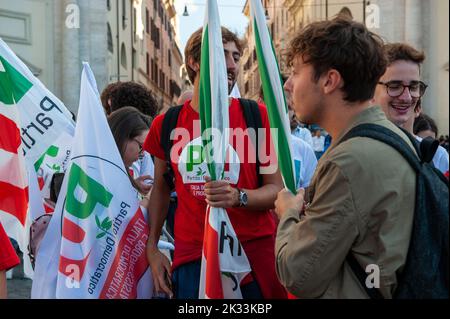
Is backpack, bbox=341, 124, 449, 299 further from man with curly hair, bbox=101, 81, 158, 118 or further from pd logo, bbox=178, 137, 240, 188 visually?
man with curly hair, bbox=101, 81, 158, 118

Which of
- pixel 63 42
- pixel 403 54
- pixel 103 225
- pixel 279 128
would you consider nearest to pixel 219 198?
pixel 279 128

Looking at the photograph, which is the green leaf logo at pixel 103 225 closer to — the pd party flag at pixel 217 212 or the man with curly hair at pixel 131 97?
the pd party flag at pixel 217 212

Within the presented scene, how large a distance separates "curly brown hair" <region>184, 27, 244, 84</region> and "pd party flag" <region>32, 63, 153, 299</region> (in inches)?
18.8

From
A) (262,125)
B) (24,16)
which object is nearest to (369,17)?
(24,16)

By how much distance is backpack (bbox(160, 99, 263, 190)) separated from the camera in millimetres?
2744

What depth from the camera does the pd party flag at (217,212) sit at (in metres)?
2.51

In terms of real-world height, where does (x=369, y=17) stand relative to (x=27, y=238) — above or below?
above

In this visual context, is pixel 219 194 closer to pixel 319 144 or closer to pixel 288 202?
pixel 288 202

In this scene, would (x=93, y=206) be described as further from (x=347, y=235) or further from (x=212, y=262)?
(x=347, y=235)

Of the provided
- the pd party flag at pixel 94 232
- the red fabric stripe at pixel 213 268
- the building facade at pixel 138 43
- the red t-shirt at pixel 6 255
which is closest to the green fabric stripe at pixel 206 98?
the red fabric stripe at pixel 213 268

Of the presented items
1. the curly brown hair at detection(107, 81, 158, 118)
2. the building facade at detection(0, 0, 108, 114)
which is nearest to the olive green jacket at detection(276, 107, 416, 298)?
the curly brown hair at detection(107, 81, 158, 118)

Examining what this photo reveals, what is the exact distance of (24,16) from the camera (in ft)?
53.6

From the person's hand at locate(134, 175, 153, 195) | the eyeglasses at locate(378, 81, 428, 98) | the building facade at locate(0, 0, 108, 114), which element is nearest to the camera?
the eyeglasses at locate(378, 81, 428, 98)

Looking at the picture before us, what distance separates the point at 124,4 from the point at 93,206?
23773 millimetres
